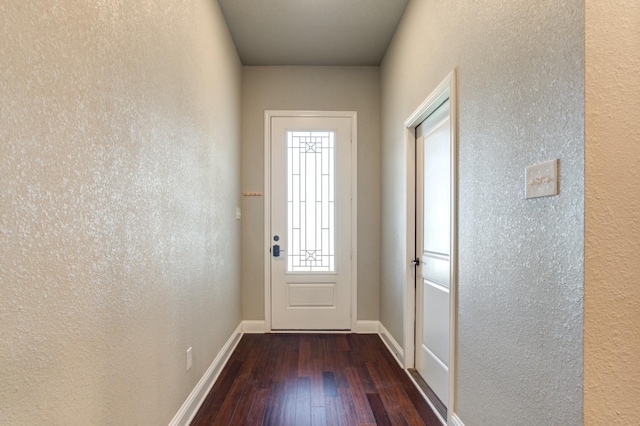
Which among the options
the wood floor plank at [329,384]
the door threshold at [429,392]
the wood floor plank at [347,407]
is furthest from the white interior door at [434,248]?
the wood floor plank at [329,384]

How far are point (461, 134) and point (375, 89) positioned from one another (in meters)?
2.35

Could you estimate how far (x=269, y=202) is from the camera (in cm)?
398

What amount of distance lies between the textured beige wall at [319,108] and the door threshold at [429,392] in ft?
3.96

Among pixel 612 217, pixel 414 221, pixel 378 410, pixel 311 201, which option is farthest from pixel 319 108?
pixel 612 217

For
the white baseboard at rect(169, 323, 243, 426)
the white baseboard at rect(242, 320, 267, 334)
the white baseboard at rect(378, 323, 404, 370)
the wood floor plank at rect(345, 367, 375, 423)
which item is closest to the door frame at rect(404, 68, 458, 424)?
the white baseboard at rect(378, 323, 404, 370)

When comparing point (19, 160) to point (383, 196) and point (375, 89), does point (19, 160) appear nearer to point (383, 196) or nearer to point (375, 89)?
point (383, 196)

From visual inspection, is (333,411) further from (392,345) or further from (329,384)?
(392,345)

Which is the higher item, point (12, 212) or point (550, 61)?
point (550, 61)

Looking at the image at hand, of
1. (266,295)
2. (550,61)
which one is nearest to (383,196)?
(266,295)

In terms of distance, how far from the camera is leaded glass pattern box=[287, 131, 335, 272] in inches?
157

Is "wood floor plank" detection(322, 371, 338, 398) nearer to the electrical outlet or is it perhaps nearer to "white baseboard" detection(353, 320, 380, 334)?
the electrical outlet

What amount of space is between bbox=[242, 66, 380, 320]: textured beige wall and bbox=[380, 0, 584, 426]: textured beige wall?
179 centimetres

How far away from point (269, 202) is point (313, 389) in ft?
6.69

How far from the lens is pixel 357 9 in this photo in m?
2.97
